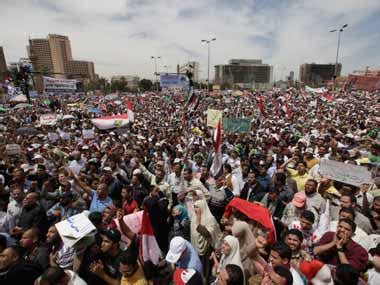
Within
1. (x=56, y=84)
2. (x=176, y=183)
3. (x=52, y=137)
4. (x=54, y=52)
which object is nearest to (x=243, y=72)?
(x=54, y=52)

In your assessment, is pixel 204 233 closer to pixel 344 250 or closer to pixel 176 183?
pixel 344 250

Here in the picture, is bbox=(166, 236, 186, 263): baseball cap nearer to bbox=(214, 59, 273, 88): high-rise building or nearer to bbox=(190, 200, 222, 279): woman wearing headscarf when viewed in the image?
bbox=(190, 200, 222, 279): woman wearing headscarf

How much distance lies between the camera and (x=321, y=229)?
3.04 meters

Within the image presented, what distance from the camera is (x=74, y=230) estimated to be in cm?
277

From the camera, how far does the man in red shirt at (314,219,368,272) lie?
7.75 feet

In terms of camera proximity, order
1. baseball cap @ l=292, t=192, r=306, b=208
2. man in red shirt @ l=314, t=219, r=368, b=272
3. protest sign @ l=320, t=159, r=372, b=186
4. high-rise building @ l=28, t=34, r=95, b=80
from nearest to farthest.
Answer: man in red shirt @ l=314, t=219, r=368, b=272, baseball cap @ l=292, t=192, r=306, b=208, protest sign @ l=320, t=159, r=372, b=186, high-rise building @ l=28, t=34, r=95, b=80

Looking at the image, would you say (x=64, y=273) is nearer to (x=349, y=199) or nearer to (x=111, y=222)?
(x=111, y=222)

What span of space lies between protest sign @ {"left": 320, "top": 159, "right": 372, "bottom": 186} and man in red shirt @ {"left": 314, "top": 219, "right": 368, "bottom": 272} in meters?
1.75

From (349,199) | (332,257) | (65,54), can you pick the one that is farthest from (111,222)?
(65,54)

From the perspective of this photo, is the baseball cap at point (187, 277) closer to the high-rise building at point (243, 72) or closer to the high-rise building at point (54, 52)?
the high-rise building at point (54, 52)

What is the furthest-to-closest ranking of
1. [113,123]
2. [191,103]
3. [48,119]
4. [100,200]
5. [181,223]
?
[48,119] → [113,123] → [191,103] → [100,200] → [181,223]

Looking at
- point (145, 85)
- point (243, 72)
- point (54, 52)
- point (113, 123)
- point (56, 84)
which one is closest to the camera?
point (113, 123)

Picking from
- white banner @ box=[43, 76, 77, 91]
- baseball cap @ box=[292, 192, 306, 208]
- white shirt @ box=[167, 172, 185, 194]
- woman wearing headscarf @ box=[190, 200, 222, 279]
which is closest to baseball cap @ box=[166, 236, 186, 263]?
woman wearing headscarf @ box=[190, 200, 222, 279]

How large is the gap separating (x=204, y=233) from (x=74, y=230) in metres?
1.60
